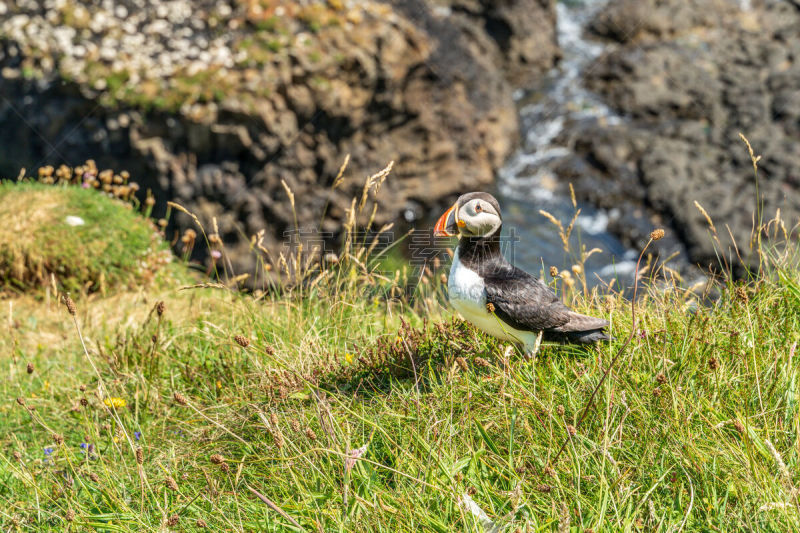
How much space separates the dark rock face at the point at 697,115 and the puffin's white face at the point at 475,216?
6.47 m

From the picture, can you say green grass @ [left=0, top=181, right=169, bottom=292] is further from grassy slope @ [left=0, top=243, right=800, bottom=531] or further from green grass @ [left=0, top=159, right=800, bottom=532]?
grassy slope @ [left=0, top=243, right=800, bottom=531]

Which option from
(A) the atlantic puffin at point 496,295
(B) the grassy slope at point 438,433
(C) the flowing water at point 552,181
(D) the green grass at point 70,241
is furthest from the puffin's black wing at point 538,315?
(C) the flowing water at point 552,181

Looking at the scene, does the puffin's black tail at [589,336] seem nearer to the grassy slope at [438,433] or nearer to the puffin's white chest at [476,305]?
the grassy slope at [438,433]

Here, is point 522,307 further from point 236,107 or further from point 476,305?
point 236,107

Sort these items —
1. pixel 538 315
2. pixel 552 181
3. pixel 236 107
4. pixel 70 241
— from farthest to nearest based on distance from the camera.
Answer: pixel 552 181 < pixel 236 107 < pixel 70 241 < pixel 538 315

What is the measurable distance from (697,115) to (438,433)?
10094mm

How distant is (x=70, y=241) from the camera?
21.1ft

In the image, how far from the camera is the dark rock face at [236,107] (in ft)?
27.8

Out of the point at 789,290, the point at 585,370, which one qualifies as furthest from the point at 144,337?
the point at 789,290

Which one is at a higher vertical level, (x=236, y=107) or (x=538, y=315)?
(x=538, y=315)

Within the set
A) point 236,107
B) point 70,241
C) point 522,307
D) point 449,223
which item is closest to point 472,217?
point 449,223

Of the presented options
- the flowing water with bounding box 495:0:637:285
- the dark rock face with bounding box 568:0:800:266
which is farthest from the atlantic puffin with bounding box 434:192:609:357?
the dark rock face with bounding box 568:0:800:266

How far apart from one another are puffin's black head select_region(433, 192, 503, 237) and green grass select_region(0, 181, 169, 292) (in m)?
3.78

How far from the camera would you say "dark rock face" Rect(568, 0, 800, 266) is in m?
9.68
